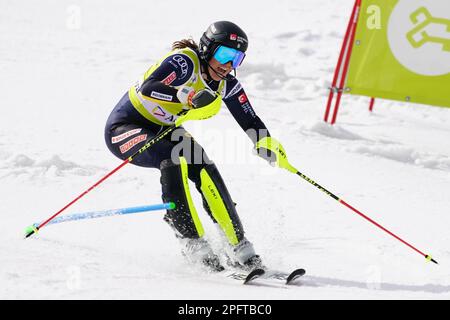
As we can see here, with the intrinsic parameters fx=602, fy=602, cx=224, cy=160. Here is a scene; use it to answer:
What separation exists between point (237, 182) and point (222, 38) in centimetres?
209

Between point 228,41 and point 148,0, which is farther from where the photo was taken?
point 148,0

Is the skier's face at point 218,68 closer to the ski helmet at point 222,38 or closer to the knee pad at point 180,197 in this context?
the ski helmet at point 222,38

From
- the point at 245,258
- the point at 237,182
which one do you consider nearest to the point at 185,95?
the point at 245,258

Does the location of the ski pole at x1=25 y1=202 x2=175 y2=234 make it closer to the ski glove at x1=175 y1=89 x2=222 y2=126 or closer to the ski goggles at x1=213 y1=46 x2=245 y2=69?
the ski glove at x1=175 y1=89 x2=222 y2=126

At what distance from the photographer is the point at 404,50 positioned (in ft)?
24.1

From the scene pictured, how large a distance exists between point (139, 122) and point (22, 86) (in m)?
4.87

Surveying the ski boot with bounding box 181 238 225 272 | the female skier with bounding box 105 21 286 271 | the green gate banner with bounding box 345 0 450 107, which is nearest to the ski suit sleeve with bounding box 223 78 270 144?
the female skier with bounding box 105 21 286 271

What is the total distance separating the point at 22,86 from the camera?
27.9 feet

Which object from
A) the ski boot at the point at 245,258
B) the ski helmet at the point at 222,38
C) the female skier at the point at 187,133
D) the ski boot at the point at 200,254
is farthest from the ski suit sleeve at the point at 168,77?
the ski boot at the point at 245,258

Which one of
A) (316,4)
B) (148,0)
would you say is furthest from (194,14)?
(316,4)

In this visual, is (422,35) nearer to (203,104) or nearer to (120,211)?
(203,104)

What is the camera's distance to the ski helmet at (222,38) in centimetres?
405

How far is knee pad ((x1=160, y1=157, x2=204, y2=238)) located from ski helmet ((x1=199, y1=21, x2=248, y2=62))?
81 cm

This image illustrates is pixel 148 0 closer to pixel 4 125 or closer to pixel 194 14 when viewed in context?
pixel 194 14
